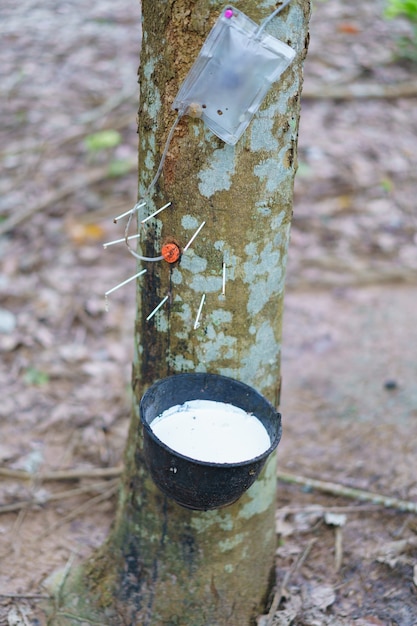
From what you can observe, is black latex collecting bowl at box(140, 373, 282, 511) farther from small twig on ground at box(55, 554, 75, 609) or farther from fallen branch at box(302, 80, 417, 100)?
fallen branch at box(302, 80, 417, 100)

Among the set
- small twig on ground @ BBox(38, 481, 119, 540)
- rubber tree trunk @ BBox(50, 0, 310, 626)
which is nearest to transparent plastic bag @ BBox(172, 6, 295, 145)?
rubber tree trunk @ BBox(50, 0, 310, 626)

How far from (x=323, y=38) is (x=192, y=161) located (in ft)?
19.4

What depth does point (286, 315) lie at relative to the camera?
424 centimetres

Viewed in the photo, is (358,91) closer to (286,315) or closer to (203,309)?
(286,315)

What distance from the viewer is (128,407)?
351 centimetres

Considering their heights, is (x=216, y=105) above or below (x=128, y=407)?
above

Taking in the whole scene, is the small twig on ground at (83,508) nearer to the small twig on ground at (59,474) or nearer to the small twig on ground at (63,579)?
the small twig on ground at (59,474)

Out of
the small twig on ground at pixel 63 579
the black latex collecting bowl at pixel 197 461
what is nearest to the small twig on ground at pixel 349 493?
the small twig on ground at pixel 63 579

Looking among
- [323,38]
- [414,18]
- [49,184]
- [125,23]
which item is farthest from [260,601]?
[125,23]

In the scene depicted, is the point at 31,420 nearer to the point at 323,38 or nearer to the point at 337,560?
the point at 337,560

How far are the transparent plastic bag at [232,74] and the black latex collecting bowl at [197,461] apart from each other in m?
0.73

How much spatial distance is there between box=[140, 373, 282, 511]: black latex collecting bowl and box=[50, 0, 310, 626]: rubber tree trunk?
8 centimetres

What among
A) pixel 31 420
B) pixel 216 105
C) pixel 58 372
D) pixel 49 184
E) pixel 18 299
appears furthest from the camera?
pixel 49 184

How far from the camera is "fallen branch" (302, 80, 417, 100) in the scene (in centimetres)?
598
